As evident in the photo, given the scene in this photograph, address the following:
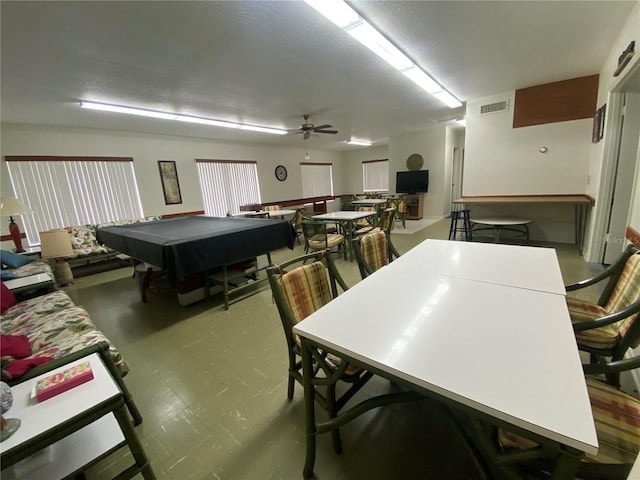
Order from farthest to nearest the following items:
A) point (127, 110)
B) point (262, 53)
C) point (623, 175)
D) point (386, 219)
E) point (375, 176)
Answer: point (375, 176) < point (386, 219) < point (127, 110) < point (623, 175) < point (262, 53)

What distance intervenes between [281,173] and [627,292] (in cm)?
814

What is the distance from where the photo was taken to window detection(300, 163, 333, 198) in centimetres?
966

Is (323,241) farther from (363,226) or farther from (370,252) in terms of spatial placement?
(370,252)

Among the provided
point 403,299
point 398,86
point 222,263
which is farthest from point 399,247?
point 403,299

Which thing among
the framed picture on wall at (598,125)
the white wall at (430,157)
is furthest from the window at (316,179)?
the framed picture on wall at (598,125)

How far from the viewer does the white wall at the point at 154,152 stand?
14.2 ft

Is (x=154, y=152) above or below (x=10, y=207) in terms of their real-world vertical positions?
above

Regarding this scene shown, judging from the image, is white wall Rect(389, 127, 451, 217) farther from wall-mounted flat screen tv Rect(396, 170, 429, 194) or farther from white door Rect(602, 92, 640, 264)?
white door Rect(602, 92, 640, 264)

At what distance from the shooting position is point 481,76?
12.4 feet

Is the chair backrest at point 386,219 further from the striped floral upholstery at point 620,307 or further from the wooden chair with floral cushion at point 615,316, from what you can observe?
the striped floral upholstery at point 620,307

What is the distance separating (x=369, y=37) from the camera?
8.18 feet

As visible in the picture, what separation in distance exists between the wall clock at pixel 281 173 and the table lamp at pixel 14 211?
572cm

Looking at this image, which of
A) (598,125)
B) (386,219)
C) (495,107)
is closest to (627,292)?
(386,219)

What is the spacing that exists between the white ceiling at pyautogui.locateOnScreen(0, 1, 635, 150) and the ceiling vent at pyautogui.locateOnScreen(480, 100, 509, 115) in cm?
27
